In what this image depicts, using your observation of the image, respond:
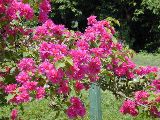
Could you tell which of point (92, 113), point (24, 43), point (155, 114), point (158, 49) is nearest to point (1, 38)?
point (24, 43)

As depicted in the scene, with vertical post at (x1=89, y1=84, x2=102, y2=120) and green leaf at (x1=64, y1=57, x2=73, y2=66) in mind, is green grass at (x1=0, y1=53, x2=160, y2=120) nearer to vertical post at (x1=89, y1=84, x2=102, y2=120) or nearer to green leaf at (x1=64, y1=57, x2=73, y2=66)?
vertical post at (x1=89, y1=84, x2=102, y2=120)

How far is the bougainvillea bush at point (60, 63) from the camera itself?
3.02 m

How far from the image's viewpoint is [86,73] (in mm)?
3217

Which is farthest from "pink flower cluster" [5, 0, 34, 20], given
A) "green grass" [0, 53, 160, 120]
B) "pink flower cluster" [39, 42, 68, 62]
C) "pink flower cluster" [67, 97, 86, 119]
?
"green grass" [0, 53, 160, 120]

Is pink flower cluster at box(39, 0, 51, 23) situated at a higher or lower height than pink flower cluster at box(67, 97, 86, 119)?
higher

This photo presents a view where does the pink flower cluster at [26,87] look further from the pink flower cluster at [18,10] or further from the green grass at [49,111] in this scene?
the green grass at [49,111]

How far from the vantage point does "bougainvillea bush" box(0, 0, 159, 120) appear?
3023mm

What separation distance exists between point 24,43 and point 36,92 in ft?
2.58

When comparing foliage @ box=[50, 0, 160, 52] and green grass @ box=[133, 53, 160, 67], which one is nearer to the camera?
green grass @ box=[133, 53, 160, 67]

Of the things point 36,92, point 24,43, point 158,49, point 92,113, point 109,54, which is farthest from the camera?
point 158,49

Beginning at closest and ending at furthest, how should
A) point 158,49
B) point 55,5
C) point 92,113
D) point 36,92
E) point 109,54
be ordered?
point 36,92
point 109,54
point 92,113
point 158,49
point 55,5

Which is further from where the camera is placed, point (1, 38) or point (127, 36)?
point (127, 36)

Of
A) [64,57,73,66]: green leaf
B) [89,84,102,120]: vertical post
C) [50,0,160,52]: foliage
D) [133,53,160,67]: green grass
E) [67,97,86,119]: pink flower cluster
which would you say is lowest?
[67,97,86,119]: pink flower cluster

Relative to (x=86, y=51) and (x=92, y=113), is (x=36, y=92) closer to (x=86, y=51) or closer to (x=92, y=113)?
(x=86, y=51)
